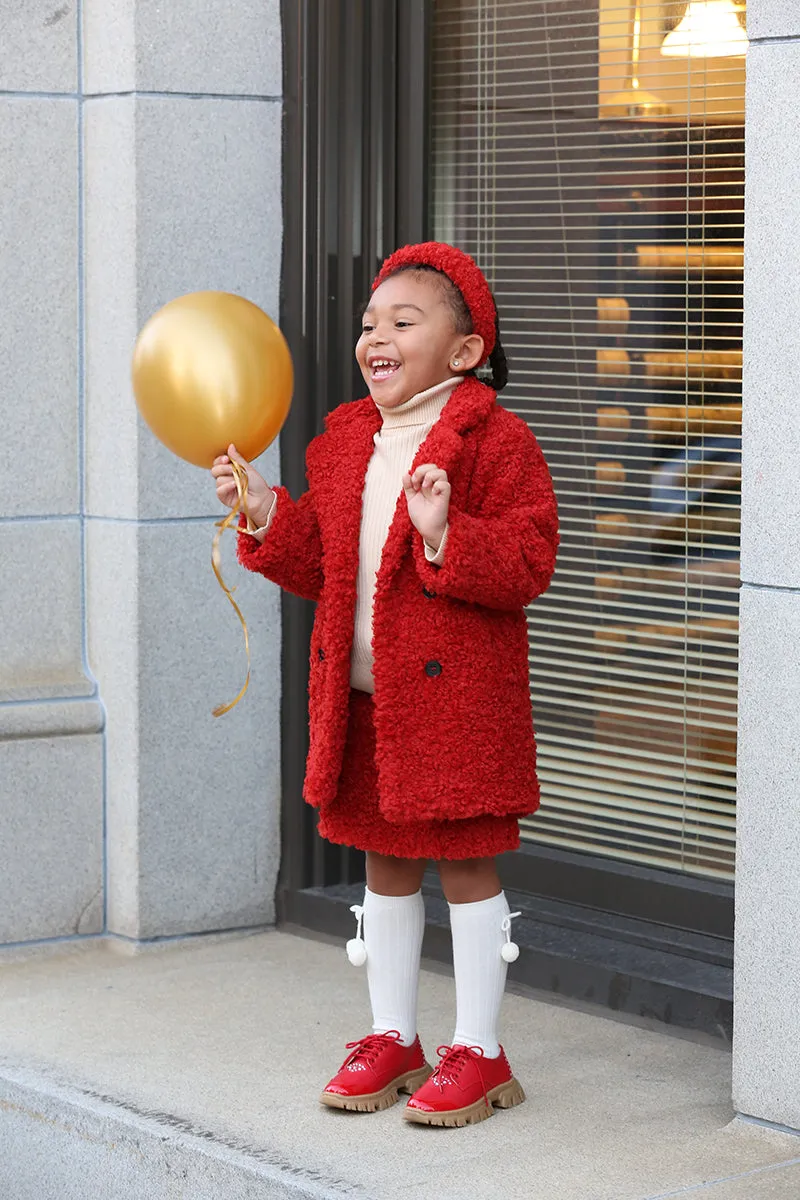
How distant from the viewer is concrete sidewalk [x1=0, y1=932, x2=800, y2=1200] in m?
3.46

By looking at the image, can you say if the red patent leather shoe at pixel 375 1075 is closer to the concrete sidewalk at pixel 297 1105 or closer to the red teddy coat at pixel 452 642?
the concrete sidewalk at pixel 297 1105

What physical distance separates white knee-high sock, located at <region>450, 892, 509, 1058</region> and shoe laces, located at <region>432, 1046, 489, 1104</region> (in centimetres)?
2

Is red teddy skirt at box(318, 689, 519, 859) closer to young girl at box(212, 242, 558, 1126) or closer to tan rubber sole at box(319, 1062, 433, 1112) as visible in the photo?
young girl at box(212, 242, 558, 1126)

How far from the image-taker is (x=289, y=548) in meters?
3.72

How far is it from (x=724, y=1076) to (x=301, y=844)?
1.56 meters

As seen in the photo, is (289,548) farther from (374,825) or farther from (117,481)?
(117,481)

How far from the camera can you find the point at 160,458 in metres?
4.94

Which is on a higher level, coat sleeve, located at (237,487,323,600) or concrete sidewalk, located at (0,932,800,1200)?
coat sleeve, located at (237,487,323,600)

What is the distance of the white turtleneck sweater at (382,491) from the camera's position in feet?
12.0

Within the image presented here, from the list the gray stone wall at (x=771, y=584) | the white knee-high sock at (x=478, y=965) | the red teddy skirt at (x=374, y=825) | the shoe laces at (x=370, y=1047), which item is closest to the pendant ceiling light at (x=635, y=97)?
the gray stone wall at (x=771, y=584)

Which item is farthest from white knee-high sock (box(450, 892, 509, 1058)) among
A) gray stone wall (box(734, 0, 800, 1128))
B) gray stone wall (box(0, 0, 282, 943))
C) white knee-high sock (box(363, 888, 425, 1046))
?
gray stone wall (box(0, 0, 282, 943))

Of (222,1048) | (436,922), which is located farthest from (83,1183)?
(436,922)

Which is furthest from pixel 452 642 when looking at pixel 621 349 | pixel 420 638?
pixel 621 349

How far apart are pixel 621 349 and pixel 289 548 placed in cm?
139
